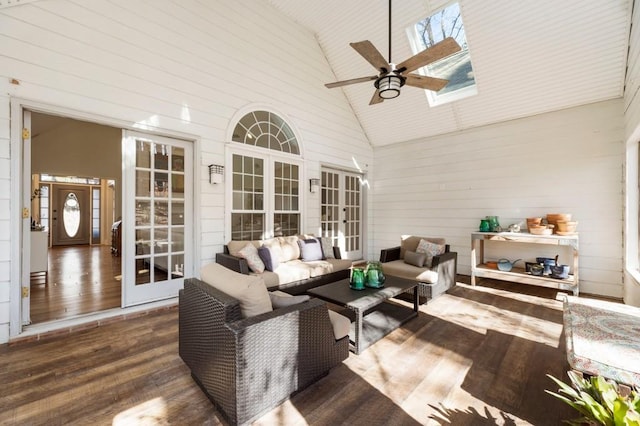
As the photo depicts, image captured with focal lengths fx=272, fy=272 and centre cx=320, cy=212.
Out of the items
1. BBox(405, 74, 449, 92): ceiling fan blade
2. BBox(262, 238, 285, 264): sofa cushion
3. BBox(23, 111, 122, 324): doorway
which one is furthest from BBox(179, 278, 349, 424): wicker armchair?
Answer: BBox(405, 74, 449, 92): ceiling fan blade

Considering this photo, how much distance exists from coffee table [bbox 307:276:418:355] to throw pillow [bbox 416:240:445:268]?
1.03m

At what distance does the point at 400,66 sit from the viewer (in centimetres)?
289

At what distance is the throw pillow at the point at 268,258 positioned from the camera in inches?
149

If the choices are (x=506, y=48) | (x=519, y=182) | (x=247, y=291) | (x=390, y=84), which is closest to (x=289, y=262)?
(x=247, y=291)

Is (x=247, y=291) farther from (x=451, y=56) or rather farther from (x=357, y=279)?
(x=451, y=56)

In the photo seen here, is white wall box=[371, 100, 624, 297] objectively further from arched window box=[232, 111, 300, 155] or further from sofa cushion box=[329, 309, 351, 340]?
sofa cushion box=[329, 309, 351, 340]

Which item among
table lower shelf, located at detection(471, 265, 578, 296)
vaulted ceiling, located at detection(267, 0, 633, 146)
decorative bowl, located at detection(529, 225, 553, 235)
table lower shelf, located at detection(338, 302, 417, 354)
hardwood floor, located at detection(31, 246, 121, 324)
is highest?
vaulted ceiling, located at detection(267, 0, 633, 146)

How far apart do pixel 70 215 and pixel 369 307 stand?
12.1 meters

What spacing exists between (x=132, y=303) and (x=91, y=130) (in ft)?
20.2

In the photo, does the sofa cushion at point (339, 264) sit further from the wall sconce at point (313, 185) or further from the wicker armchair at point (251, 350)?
the wicker armchair at point (251, 350)

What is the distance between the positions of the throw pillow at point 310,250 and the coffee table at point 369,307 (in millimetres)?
1254

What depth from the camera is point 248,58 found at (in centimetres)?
448

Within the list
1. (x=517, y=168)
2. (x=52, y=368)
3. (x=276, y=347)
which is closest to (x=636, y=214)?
(x=517, y=168)

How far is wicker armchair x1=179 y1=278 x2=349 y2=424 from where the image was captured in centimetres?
160
